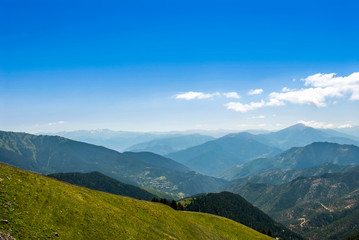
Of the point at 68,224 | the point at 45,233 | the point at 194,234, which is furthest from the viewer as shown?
the point at 194,234

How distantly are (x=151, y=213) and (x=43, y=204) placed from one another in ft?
126

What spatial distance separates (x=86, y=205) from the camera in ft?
176

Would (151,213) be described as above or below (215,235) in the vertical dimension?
above

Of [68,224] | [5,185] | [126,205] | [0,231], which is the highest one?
[5,185]

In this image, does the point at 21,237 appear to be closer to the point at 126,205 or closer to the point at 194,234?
the point at 126,205

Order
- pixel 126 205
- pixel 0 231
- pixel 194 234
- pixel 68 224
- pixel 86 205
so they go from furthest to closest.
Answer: pixel 194 234 < pixel 126 205 < pixel 86 205 < pixel 68 224 < pixel 0 231

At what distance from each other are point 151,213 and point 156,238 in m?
16.1

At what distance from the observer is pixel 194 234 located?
82.7 m

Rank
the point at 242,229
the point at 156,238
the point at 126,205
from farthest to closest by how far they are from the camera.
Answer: the point at 242,229 < the point at 126,205 < the point at 156,238

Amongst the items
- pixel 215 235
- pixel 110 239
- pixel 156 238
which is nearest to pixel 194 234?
pixel 215 235

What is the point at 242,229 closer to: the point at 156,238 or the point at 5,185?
the point at 156,238

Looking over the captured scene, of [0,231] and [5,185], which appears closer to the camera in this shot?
[0,231]

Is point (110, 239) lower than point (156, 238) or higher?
higher

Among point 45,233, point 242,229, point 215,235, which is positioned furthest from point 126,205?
point 242,229
